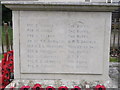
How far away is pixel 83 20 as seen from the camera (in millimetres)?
2836

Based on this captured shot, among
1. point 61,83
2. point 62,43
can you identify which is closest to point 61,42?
point 62,43

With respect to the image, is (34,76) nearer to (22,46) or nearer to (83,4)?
(22,46)

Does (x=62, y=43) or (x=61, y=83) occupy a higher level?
(x=62, y=43)

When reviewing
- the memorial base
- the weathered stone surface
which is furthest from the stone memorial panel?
the memorial base

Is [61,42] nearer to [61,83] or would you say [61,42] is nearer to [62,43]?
[62,43]

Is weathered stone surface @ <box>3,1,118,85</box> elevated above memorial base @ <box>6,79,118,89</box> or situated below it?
above

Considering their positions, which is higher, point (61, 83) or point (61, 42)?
point (61, 42)

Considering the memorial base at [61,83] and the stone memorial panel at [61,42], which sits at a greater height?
the stone memorial panel at [61,42]

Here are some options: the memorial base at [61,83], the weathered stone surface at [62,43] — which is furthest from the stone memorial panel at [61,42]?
the memorial base at [61,83]

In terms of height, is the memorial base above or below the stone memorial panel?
below

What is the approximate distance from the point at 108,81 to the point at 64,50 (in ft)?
3.25

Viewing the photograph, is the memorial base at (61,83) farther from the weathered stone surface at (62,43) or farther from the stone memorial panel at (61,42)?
the stone memorial panel at (61,42)

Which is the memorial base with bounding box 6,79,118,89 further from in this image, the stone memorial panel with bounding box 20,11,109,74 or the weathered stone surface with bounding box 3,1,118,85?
the stone memorial panel with bounding box 20,11,109,74

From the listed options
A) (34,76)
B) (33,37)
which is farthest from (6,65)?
(33,37)
